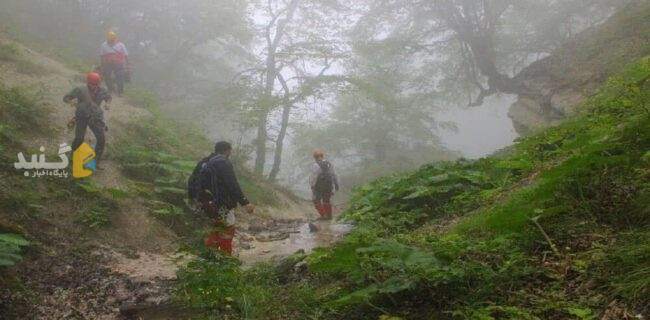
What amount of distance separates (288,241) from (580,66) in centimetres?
1243

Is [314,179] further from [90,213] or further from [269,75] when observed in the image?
[269,75]

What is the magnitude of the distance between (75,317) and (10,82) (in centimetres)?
1051

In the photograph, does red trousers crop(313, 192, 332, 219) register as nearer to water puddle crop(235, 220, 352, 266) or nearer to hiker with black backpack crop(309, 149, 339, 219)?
hiker with black backpack crop(309, 149, 339, 219)

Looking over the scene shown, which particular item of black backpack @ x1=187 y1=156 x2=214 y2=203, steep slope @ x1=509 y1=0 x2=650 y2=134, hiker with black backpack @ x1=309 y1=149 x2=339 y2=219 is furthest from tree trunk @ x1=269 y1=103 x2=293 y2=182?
A: black backpack @ x1=187 y1=156 x2=214 y2=203

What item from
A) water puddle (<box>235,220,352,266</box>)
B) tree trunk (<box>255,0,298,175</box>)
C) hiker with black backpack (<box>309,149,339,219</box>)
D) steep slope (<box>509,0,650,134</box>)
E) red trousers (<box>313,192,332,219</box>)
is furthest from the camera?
tree trunk (<box>255,0,298,175</box>)

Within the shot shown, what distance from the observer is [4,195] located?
6676 mm

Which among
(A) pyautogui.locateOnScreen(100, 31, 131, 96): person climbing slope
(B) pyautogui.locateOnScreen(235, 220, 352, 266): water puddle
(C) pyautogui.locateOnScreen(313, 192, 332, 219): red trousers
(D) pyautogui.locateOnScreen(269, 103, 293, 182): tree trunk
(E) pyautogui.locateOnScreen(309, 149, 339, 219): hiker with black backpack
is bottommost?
(B) pyautogui.locateOnScreen(235, 220, 352, 266): water puddle

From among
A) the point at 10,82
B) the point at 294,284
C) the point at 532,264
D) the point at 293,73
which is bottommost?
the point at 294,284

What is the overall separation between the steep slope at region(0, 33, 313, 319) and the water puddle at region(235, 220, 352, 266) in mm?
1091

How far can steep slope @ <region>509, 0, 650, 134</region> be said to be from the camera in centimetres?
1285

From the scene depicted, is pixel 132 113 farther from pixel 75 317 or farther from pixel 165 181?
pixel 75 317

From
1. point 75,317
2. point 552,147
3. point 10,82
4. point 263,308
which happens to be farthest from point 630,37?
point 10,82

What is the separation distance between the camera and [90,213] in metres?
7.76

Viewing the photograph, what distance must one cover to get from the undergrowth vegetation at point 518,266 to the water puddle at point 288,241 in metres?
2.79
